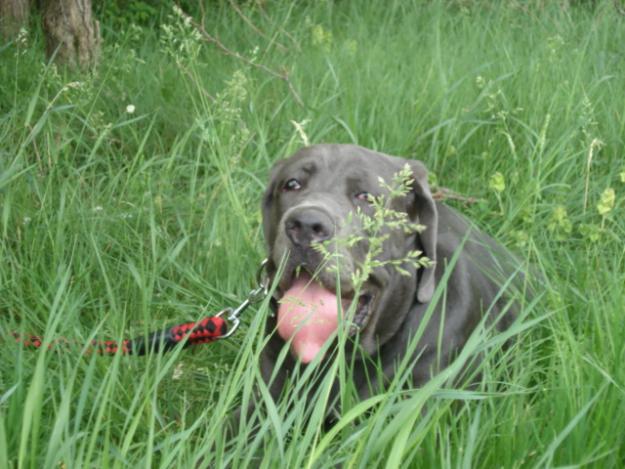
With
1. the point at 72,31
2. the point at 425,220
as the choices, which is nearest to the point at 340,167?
the point at 425,220

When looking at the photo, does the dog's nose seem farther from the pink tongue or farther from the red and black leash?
the red and black leash

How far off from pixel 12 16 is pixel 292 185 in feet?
9.53

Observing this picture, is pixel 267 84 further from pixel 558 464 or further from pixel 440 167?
pixel 558 464

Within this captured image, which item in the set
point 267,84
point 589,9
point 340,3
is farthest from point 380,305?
point 589,9

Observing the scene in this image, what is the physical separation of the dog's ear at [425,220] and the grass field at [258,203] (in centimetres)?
22

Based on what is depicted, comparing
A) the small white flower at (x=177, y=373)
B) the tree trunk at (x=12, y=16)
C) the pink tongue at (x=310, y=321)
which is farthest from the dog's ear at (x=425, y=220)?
the tree trunk at (x=12, y=16)

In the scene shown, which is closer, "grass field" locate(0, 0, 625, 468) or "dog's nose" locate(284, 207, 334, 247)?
"grass field" locate(0, 0, 625, 468)

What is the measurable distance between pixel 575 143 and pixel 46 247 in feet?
6.77

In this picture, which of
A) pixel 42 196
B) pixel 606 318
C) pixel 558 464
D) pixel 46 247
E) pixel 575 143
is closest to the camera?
pixel 558 464

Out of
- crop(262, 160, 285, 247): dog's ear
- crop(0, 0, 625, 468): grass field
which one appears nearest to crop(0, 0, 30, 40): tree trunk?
crop(0, 0, 625, 468): grass field

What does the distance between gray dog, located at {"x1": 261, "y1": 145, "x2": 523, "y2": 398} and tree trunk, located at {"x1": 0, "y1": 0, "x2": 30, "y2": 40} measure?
265 cm

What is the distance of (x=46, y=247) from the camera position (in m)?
3.33

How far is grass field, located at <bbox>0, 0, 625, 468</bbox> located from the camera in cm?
221

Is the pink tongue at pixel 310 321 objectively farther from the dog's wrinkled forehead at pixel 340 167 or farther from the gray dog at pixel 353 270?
the dog's wrinkled forehead at pixel 340 167
